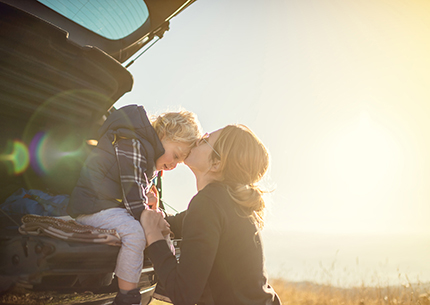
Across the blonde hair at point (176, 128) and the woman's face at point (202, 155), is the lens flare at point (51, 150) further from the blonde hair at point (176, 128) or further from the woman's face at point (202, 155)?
the woman's face at point (202, 155)

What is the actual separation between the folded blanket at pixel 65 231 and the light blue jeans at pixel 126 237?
0.21 feet

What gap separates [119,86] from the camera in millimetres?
2439

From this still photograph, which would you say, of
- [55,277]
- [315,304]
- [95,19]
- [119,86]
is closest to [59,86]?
[119,86]

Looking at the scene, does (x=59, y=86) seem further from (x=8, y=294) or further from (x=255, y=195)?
(x=255, y=195)

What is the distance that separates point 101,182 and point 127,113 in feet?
1.97

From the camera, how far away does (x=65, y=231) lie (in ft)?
5.41

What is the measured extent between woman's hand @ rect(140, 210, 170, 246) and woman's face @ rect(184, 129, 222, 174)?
0.56 meters

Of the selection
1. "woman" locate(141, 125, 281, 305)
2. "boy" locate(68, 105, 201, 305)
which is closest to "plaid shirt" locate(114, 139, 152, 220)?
"boy" locate(68, 105, 201, 305)

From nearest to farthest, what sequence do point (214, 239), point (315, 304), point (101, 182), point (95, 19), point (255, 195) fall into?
1. point (214, 239)
2. point (255, 195)
3. point (101, 182)
4. point (95, 19)
5. point (315, 304)

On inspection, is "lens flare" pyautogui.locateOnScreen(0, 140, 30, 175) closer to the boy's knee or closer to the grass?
the boy's knee

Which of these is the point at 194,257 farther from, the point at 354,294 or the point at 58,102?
the point at 354,294

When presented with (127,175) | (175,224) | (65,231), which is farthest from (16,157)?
(175,224)

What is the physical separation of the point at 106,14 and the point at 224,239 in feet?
8.55

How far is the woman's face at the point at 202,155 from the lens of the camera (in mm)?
2291
